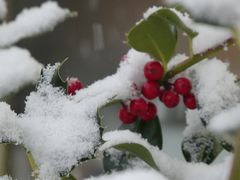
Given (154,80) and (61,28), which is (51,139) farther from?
(61,28)

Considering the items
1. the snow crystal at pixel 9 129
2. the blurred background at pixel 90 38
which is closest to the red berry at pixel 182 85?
the snow crystal at pixel 9 129

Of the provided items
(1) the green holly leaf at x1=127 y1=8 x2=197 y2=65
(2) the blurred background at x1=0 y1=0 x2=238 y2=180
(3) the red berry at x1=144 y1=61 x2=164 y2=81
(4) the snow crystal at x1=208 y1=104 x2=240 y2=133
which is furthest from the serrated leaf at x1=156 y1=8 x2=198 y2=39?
(2) the blurred background at x1=0 y1=0 x2=238 y2=180

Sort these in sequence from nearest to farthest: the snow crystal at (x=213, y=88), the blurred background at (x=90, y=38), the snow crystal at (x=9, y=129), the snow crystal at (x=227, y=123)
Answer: the snow crystal at (x=227, y=123), the snow crystal at (x=9, y=129), the snow crystal at (x=213, y=88), the blurred background at (x=90, y=38)

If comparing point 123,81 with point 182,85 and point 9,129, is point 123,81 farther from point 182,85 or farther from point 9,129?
point 9,129

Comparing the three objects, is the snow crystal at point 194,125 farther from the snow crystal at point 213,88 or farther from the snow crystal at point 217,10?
the snow crystal at point 217,10

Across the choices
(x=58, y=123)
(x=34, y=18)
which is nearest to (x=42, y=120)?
(x=58, y=123)
